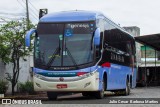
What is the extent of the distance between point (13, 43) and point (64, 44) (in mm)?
6945

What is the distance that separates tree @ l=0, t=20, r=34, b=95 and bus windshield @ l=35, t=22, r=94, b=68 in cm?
591

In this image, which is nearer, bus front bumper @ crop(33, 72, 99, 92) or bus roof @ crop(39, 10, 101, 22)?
bus front bumper @ crop(33, 72, 99, 92)

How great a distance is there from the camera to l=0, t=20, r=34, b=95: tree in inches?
989

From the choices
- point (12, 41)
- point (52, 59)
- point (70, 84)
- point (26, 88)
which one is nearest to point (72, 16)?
point (52, 59)

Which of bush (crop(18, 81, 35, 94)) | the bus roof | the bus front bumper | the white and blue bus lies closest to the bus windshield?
the white and blue bus

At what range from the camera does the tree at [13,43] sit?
82.4ft

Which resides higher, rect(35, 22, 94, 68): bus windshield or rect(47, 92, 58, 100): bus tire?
rect(35, 22, 94, 68): bus windshield

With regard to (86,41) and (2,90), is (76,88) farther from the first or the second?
(2,90)

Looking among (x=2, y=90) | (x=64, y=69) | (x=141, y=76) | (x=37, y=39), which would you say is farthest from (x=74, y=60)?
(x=141, y=76)

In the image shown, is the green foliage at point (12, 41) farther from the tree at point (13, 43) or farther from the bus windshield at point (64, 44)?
the bus windshield at point (64, 44)

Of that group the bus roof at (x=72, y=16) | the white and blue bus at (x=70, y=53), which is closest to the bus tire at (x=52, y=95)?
the white and blue bus at (x=70, y=53)

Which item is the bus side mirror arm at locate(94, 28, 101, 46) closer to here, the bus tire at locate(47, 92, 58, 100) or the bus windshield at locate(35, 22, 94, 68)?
Result: the bus windshield at locate(35, 22, 94, 68)

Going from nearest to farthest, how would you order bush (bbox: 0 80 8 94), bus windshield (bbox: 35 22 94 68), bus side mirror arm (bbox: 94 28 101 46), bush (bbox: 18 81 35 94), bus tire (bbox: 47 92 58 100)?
bus side mirror arm (bbox: 94 28 101 46) → bus windshield (bbox: 35 22 94 68) → bus tire (bbox: 47 92 58 100) → bush (bbox: 0 80 8 94) → bush (bbox: 18 81 35 94)

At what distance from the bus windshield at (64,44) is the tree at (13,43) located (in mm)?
5911
